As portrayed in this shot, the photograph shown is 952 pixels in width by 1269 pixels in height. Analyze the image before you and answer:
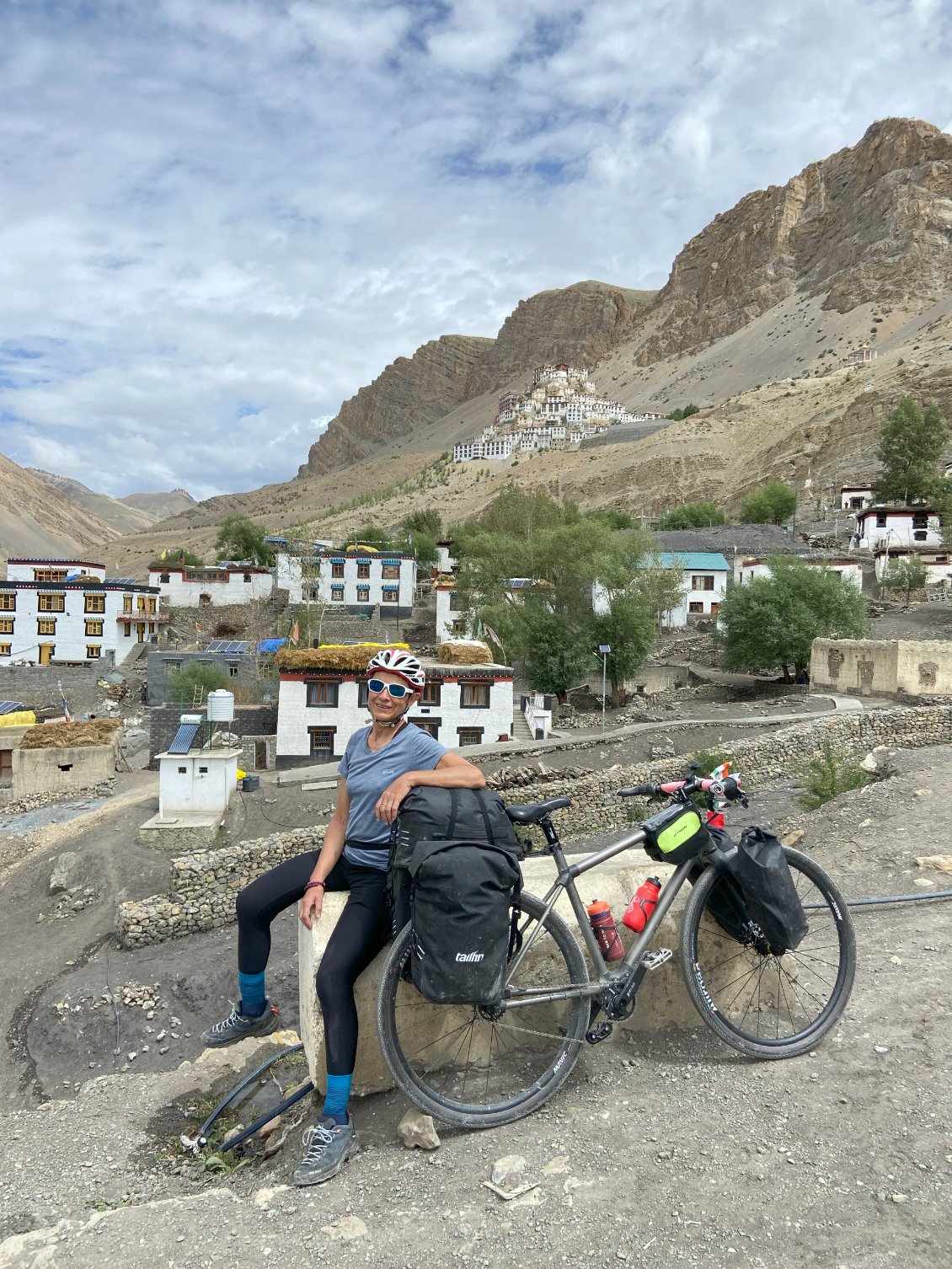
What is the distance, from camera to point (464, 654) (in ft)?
81.4

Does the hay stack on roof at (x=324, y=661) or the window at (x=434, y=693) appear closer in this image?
the hay stack on roof at (x=324, y=661)

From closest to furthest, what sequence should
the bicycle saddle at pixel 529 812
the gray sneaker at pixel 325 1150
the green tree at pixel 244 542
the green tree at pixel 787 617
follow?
the gray sneaker at pixel 325 1150 < the bicycle saddle at pixel 529 812 < the green tree at pixel 787 617 < the green tree at pixel 244 542

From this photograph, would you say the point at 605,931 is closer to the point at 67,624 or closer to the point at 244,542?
the point at 67,624

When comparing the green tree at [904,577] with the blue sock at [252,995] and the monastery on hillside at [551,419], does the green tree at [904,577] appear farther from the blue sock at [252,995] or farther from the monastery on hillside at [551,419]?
the monastery on hillside at [551,419]

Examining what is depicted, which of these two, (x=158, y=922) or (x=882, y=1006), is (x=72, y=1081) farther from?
(x=882, y=1006)

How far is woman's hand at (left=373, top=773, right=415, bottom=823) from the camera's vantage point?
3111 mm

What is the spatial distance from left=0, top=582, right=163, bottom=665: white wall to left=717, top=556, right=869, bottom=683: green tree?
3275cm

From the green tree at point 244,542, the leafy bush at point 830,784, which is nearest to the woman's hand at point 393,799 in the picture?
the leafy bush at point 830,784

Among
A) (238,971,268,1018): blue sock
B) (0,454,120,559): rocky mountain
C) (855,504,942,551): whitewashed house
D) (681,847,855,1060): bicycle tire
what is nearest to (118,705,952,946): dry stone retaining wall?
(238,971,268,1018): blue sock

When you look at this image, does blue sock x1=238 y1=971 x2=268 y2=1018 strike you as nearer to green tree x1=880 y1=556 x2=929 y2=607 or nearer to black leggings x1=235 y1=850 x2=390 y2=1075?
black leggings x1=235 y1=850 x2=390 y2=1075

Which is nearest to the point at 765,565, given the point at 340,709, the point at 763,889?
the point at 340,709

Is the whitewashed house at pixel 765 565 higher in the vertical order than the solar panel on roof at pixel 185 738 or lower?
higher

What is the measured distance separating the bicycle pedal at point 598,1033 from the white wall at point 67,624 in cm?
4366

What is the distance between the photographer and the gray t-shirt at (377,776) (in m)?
3.45
